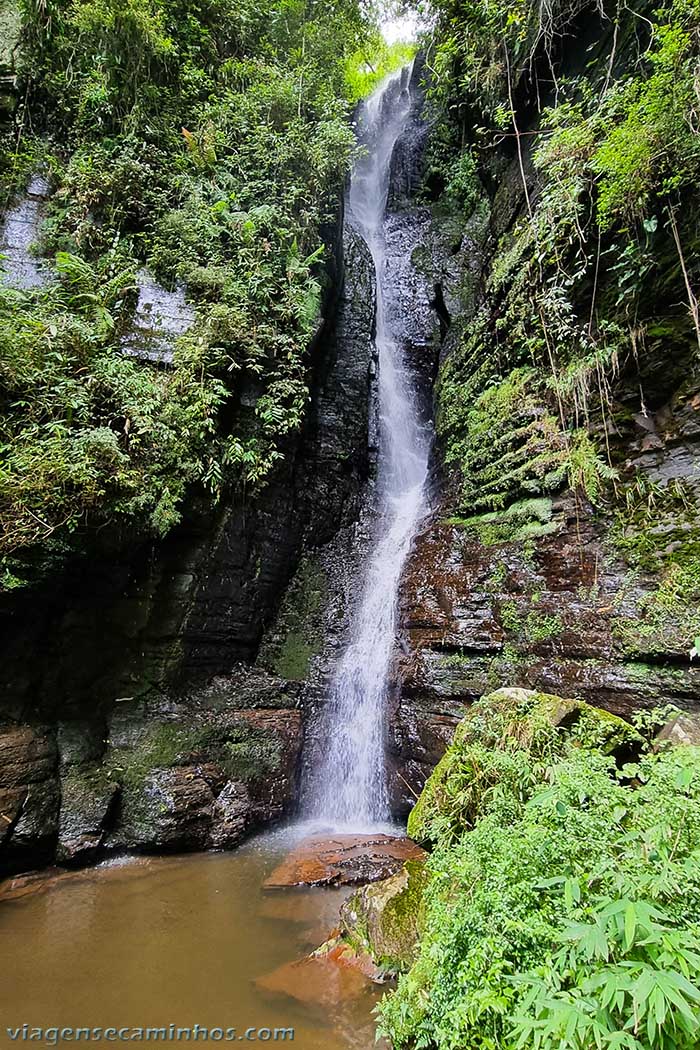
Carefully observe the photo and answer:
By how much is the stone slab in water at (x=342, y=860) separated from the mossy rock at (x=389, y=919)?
43.9 inches

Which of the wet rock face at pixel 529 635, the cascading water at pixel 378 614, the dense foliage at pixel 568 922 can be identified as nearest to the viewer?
the dense foliage at pixel 568 922

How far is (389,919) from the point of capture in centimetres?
350

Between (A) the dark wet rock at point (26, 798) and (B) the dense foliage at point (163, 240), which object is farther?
(B) the dense foliage at point (163, 240)

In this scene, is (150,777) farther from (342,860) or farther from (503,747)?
(503,747)

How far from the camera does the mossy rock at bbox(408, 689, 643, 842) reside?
359cm

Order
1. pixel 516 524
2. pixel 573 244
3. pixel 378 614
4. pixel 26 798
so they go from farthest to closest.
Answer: pixel 378 614 < pixel 573 244 < pixel 516 524 < pixel 26 798

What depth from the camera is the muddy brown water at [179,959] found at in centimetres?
299

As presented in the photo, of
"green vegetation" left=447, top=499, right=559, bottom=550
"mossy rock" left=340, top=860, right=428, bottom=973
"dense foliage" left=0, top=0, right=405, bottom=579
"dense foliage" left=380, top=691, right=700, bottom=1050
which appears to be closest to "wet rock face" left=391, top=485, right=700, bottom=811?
"green vegetation" left=447, top=499, right=559, bottom=550

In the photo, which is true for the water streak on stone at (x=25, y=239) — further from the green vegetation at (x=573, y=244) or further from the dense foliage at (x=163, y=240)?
the green vegetation at (x=573, y=244)

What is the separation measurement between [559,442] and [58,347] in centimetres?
643

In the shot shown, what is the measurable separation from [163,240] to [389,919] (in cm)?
929

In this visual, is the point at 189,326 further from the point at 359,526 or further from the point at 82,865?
the point at 82,865

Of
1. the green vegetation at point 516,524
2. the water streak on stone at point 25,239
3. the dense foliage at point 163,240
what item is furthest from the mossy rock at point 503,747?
the water streak on stone at point 25,239

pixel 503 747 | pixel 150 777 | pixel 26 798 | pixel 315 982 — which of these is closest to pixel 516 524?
pixel 503 747
